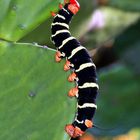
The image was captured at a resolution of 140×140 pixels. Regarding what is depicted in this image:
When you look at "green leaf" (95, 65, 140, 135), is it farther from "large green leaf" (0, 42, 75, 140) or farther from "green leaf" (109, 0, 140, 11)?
"large green leaf" (0, 42, 75, 140)

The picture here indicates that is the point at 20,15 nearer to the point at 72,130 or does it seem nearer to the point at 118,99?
the point at 72,130

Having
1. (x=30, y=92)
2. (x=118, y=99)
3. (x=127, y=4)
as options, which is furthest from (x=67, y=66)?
(x=118, y=99)

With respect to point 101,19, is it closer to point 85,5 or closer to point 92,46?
point 92,46

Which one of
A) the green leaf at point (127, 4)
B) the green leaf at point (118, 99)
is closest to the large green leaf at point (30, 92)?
the green leaf at point (127, 4)

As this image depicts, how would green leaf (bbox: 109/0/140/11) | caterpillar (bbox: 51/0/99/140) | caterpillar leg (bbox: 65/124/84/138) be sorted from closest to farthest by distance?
1. caterpillar leg (bbox: 65/124/84/138)
2. caterpillar (bbox: 51/0/99/140)
3. green leaf (bbox: 109/0/140/11)

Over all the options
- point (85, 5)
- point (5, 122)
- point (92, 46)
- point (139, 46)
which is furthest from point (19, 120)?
point (139, 46)

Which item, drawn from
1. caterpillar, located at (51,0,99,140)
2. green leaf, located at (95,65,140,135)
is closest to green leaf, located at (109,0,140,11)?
green leaf, located at (95,65,140,135)

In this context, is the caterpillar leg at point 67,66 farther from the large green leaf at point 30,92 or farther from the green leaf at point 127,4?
the green leaf at point 127,4
